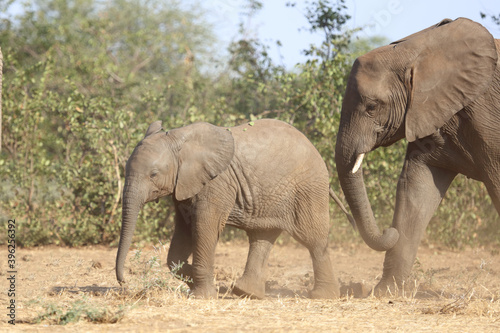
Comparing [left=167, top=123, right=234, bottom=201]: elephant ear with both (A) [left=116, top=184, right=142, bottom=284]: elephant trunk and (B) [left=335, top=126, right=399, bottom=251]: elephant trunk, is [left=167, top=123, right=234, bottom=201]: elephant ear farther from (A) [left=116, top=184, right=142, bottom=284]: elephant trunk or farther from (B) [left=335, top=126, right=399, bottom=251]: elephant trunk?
(B) [left=335, top=126, right=399, bottom=251]: elephant trunk

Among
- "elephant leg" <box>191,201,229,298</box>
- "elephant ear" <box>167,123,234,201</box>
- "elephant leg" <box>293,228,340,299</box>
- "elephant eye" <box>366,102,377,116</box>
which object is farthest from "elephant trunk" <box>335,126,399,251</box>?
"elephant leg" <box>191,201,229,298</box>

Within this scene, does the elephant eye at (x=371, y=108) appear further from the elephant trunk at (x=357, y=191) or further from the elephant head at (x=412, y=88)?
the elephant trunk at (x=357, y=191)

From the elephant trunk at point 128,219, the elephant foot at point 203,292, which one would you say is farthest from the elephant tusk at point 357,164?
the elephant trunk at point 128,219

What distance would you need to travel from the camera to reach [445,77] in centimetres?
564

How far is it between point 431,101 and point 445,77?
21 cm

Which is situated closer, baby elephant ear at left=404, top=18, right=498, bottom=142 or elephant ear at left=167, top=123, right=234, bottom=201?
baby elephant ear at left=404, top=18, right=498, bottom=142

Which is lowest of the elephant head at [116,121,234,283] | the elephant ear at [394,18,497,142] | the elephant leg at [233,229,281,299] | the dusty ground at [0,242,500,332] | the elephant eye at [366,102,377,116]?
the dusty ground at [0,242,500,332]

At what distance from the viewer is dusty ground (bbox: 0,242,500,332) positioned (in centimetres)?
434

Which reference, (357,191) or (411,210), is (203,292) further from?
(411,210)

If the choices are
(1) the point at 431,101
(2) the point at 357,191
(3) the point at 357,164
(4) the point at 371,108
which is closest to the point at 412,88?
(1) the point at 431,101

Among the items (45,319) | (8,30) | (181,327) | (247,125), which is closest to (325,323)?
(181,327)

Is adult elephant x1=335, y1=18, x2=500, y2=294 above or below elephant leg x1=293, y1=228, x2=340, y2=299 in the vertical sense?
above

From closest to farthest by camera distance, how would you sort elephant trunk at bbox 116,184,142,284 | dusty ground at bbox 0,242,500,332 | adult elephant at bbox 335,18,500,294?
dusty ground at bbox 0,242,500,332 → elephant trunk at bbox 116,184,142,284 → adult elephant at bbox 335,18,500,294

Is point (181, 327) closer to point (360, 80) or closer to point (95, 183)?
point (360, 80)
